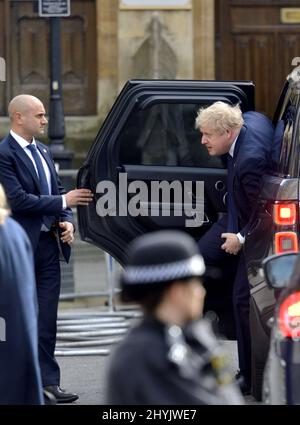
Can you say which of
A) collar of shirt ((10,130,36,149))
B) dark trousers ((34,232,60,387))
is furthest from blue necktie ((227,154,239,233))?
collar of shirt ((10,130,36,149))

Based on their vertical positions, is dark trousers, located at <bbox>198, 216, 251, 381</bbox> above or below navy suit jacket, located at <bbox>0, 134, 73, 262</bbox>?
below

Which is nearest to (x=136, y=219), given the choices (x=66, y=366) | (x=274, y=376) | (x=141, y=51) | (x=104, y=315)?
(x=66, y=366)

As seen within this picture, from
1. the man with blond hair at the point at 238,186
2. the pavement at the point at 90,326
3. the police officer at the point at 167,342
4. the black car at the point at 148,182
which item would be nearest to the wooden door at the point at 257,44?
the pavement at the point at 90,326

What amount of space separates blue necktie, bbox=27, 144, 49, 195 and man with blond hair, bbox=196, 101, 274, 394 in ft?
3.29

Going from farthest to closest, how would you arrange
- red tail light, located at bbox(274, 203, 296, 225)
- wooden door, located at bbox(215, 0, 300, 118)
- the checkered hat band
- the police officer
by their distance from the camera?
1. wooden door, located at bbox(215, 0, 300, 118)
2. red tail light, located at bbox(274, 203, 296, 225)
3. the checkered hat band
4. the police officer

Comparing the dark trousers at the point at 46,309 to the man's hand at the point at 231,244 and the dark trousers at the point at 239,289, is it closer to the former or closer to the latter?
the dark trousers at the point at 239,289

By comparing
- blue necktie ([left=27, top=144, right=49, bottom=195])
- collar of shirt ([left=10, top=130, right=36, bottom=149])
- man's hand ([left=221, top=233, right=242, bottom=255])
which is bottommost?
man's hand ([left=221, top=233, right=242, bottom=255])

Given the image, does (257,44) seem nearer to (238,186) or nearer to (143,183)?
(143,183)

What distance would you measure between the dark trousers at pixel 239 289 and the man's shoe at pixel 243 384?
5 centimetres

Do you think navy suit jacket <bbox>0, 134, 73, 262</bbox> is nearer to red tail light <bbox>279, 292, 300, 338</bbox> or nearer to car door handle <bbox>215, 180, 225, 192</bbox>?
car door handle <bbox>215, 180, 225, 192</bbox>

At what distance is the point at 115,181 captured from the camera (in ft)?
29.9

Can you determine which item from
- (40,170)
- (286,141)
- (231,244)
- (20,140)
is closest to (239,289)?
(231,244)

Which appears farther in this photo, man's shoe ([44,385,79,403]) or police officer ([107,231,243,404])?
man's shoe ([44,385,79,403])

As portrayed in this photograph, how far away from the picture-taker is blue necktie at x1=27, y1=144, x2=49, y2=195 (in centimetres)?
860
